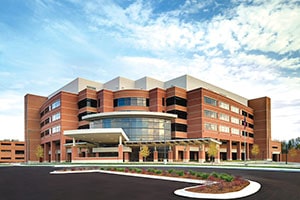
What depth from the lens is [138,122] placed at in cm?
6244

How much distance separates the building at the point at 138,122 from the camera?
193 feet

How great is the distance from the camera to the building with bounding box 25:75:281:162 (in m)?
58.8

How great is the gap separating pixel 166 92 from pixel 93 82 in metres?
25.3

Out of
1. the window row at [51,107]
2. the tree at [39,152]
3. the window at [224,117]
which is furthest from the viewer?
the tree at [39,152]

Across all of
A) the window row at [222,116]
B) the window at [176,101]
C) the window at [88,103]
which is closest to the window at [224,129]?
the window row at [222,116]

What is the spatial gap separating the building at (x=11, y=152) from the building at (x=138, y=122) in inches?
1067

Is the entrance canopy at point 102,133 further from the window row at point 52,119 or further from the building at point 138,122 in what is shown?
the window row at point 52,119

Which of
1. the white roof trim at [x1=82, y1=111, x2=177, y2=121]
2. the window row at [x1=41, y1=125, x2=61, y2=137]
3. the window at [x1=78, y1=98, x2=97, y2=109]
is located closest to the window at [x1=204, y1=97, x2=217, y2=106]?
the white roof trim at [x1=82, y1=111, x2=177, y2=121]

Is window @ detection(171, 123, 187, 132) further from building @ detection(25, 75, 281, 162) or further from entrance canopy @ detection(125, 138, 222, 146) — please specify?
entrance canopy @ detection(125, 138, 222, 146)

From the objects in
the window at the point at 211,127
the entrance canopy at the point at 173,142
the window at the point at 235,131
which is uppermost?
the window at the point at 211,127

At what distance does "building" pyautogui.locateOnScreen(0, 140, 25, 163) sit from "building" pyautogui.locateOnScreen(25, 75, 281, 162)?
27113 mm

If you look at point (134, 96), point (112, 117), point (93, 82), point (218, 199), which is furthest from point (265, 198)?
point (93, 82)

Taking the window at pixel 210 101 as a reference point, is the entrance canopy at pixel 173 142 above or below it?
below

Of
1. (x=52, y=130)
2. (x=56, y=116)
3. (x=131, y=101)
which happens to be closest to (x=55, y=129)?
(x=52, y=130)
